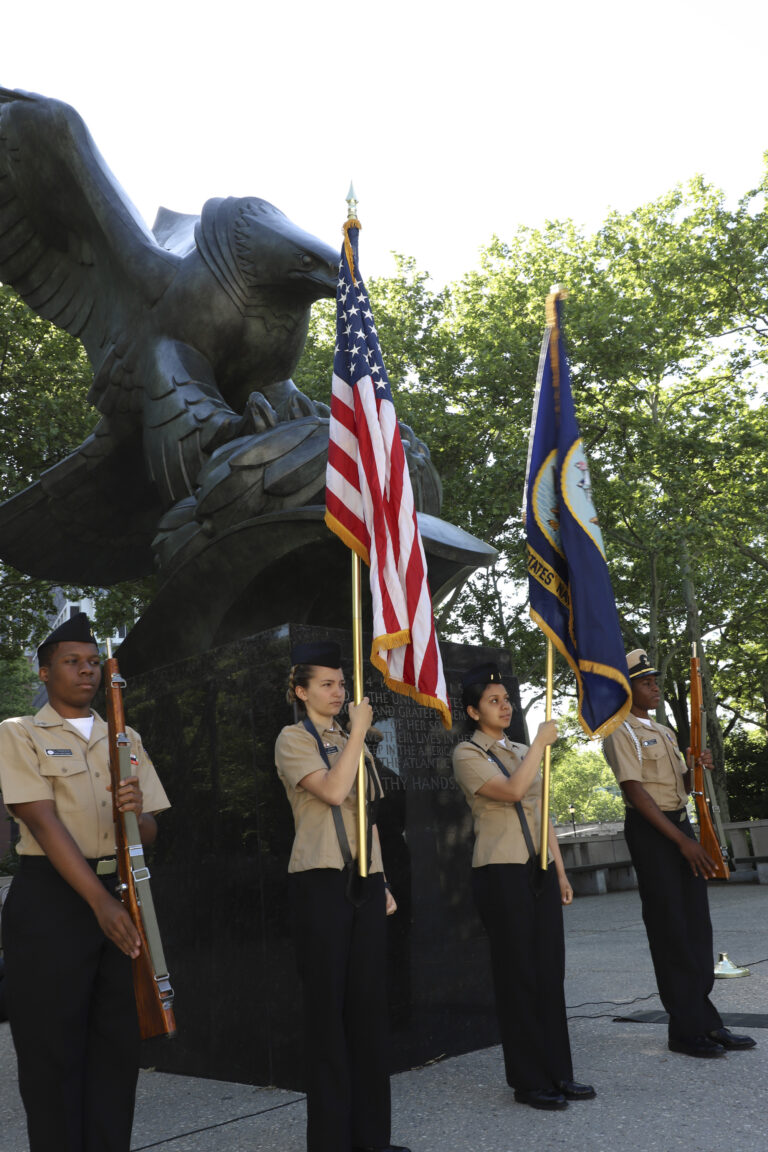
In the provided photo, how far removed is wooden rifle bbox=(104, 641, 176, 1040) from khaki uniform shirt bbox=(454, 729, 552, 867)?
5.11 feet

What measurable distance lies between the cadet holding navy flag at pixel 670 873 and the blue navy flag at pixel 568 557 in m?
0.40

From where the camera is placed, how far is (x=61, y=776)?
10.5 feet

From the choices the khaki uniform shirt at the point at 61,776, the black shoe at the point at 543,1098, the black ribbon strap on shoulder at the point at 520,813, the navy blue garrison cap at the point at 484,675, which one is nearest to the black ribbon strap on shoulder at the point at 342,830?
the khaki uniform shirt at the point at 61,776

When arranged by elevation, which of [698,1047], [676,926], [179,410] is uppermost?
[179,410]

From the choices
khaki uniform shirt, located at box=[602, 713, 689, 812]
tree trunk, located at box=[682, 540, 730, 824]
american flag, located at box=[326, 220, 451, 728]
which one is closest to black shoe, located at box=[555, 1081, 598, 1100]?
khaki uniform shirt, located at box=[602, 713, 689, 812]

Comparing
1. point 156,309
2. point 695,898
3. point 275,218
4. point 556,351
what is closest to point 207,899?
point 695,898

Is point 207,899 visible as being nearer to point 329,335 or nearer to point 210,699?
point 210,699

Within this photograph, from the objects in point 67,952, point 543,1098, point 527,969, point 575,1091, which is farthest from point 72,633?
point 575,1091

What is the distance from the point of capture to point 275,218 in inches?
253

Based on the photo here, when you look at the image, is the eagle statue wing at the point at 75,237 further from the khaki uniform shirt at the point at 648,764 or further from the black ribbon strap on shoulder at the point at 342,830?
the khaki uniform shirt at the point at 648,764

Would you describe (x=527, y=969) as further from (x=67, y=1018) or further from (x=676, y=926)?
(x=67, y=1018)

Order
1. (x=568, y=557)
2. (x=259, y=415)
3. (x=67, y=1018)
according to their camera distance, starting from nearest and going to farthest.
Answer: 1. (x=67, y=1018)
2. (x=568, y=557)
3. (x=259, y=415)

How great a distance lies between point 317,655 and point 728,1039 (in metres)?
2.55

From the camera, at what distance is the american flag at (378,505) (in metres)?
4.07
